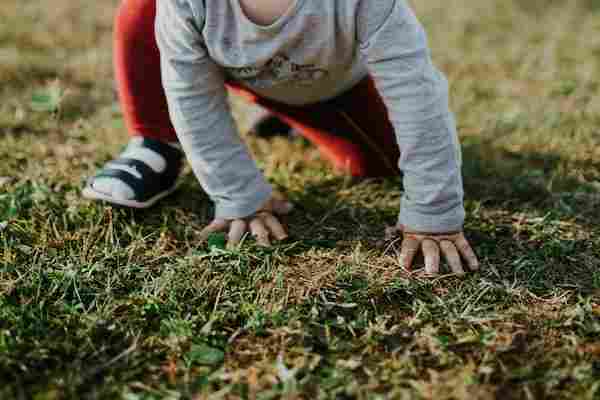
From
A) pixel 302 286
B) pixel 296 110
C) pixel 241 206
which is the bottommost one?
pixel 302 286

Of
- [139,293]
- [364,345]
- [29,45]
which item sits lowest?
[364,345]

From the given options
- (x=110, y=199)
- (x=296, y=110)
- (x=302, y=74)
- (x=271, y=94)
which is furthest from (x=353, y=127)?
(x=110, y=199)

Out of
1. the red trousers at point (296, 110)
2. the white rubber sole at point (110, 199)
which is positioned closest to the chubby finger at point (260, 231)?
the white rubber sole at point (110, 199)

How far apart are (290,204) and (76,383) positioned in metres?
0.89

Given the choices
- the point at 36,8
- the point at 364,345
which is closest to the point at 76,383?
the point at 364,345

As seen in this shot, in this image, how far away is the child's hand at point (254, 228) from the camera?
1.87 meters

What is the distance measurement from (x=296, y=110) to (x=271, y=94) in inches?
7.7

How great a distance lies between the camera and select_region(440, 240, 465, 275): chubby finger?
5.71ft

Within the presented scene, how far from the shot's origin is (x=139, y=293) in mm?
1664

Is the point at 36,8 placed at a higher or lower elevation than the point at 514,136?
higher

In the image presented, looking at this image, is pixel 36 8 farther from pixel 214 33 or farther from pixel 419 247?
pixel 419 247

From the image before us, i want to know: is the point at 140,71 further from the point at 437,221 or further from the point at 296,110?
the point at 437,221

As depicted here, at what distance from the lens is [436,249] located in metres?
1.76

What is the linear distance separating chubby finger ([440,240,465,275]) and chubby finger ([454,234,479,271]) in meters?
0.02
